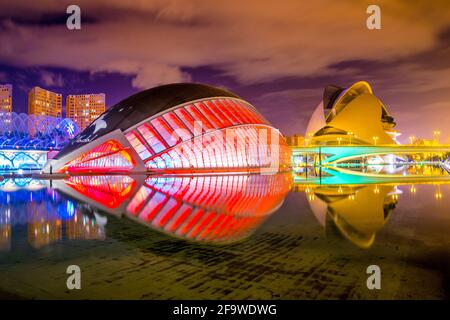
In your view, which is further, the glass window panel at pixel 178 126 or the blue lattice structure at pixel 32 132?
the blue lattice structure at pixel 32 132

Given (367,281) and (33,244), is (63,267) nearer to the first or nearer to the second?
(33,244)

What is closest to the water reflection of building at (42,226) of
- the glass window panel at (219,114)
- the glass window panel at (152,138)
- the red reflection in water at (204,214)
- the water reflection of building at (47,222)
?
the water reflection of building at (47,222)

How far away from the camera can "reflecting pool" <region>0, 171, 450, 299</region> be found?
4402mm

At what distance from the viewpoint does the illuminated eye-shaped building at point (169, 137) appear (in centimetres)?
3238

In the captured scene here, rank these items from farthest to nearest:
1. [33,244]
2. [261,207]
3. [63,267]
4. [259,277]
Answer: [261,207] → [33,244] → [63,267] → [259,277]

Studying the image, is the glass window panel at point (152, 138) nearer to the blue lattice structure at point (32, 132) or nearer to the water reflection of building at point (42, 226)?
the water reflection of building at point (42, 226)

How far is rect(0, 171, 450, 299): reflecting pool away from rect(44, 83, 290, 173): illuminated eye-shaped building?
2115 cm

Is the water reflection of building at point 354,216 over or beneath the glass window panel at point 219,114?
beneath

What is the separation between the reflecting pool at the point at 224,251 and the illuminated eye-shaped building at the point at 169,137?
21.2 metres

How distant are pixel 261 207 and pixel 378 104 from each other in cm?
7667

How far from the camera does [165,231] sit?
317 inches

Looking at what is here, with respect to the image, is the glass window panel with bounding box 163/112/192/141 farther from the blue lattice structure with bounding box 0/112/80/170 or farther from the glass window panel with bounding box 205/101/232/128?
the blue lattice structure with bounding box 0/112/80/170

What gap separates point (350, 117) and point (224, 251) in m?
77.1
